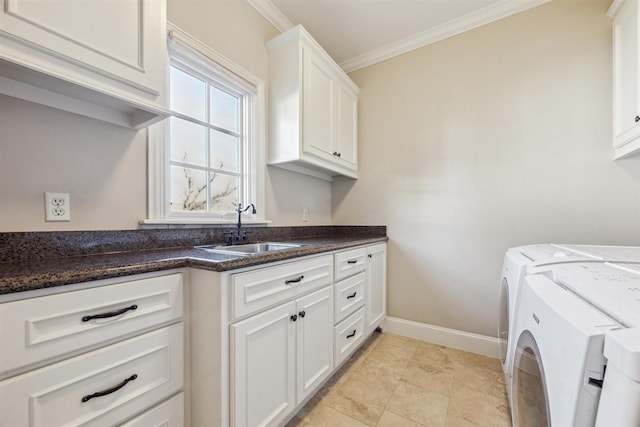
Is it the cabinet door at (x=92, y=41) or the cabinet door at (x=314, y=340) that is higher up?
the cabinet door at (x=92, y=41)

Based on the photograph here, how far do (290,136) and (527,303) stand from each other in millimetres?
1591

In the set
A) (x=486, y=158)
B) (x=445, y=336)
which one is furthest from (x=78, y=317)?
(x=486, y=158)

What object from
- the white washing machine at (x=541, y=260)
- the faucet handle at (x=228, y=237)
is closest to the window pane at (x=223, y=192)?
the faucet handle at (x=228, y=237)

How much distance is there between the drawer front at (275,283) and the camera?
3.33 feet

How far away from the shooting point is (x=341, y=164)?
7.62 feet

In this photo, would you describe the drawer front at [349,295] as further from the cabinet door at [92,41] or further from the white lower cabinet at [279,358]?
the cabinet door at [92,41]

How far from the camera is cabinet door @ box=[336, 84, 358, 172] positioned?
2301 mm

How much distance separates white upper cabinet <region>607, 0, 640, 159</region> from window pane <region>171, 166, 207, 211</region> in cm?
239

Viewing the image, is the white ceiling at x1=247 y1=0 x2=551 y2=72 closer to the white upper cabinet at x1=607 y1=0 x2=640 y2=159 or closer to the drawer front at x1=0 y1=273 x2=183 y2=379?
the white upper cabinet at x1=607 y1=0 x2=640 y2=159

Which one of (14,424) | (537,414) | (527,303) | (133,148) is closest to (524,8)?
(527,303)

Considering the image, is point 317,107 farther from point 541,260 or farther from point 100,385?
point 100,385

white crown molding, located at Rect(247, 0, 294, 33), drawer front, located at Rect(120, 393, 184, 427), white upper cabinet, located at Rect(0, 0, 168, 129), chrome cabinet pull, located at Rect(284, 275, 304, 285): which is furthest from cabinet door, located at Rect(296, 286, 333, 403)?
white crown molding, located at Rect(247, 0, 294, 33)

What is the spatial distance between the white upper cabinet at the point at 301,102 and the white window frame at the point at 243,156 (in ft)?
0.38

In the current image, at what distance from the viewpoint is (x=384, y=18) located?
205 cm
